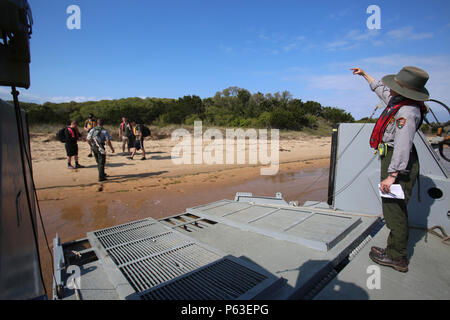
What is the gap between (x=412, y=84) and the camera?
7.77 feet

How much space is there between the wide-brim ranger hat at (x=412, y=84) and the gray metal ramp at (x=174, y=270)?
210 cm

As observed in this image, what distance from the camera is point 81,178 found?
8789 millimetres

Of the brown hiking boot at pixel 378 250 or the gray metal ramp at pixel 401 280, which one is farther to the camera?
the brown hiking boot at pixel 378 250

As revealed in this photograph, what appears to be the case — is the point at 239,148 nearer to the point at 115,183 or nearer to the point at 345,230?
the point at 115,183

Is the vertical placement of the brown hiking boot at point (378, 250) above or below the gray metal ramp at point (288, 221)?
above

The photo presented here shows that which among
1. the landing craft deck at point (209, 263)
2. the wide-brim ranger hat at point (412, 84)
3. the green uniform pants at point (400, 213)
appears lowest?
the landing craft deck at point (209, 263)

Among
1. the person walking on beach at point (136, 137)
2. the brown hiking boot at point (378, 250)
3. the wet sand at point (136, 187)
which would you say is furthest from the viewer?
the person walking on beach at point (136, 137)

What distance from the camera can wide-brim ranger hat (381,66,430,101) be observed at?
234 cm

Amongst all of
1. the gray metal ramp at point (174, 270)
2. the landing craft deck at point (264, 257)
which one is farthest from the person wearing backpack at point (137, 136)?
the gray metal ramp at point (174, 270)

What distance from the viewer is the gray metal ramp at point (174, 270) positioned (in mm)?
2160

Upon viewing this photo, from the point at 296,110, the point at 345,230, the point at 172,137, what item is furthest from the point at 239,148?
the point at 296,110

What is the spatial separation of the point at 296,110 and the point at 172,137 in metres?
18.6

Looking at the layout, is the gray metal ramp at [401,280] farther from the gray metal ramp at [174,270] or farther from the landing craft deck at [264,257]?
the gray metal ramp at [174,270]

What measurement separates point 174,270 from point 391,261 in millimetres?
2191
